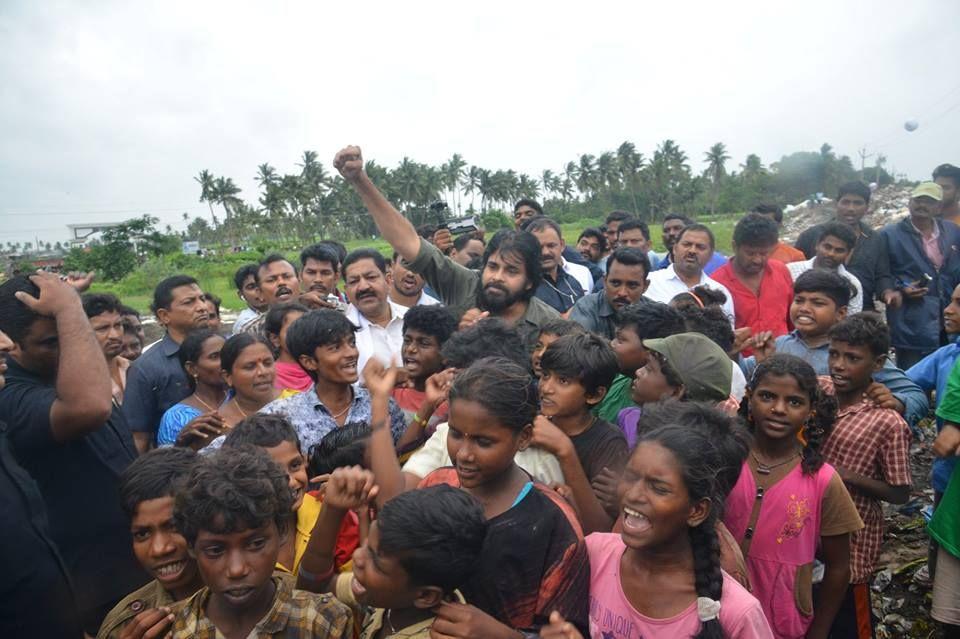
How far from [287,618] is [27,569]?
94 centimetres

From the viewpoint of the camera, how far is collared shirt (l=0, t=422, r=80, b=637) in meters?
1.92

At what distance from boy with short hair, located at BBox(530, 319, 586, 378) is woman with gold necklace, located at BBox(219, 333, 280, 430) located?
1.58 metres

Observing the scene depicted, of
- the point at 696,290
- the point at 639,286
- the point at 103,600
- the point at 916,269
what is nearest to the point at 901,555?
the point at 696,290

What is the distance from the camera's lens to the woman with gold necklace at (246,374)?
3404 millimetres

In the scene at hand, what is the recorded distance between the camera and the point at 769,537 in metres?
2.34

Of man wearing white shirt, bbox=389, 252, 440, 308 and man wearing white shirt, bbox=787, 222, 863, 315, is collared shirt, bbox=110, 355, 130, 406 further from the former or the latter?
man wearing white shirt, bbox=787, 222, 863, 315

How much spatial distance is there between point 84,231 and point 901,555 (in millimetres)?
138570

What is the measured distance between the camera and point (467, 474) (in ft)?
6.36

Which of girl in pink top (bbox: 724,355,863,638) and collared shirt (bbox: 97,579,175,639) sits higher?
collared shirt (bbox: 97,579,175,639)

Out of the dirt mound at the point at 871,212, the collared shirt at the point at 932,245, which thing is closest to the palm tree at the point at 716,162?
the dirt mound at the point at 871,212

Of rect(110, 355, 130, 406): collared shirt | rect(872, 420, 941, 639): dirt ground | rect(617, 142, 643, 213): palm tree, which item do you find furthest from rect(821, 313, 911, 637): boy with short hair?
rect(617, 142, 643, 213): palm tree

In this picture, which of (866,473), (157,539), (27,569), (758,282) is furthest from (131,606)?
(758,282)

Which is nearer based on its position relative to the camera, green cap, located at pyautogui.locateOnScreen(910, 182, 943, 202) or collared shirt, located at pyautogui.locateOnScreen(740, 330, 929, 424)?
collared shirt, located at pyautogui.locateOnScreen(740, 330, 929, 424)

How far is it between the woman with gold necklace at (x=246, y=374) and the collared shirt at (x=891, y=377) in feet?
9.53
